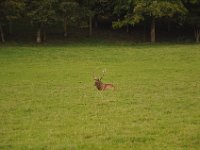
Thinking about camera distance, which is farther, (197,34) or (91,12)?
(197,34)

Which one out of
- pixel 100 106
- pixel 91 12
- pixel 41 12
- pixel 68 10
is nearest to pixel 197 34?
pixel 91 12

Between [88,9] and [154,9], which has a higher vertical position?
[88,9]

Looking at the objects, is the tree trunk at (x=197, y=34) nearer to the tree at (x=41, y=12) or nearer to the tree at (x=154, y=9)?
the tree at (x=154, y=9)

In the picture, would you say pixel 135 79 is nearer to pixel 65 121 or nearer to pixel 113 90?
pixel 113 90

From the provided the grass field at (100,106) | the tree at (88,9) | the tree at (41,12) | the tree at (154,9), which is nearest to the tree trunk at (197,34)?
the tree at (154,9)

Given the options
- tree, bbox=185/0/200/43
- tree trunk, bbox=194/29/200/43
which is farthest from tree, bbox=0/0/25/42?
tree trunk, bbox=194/29/200/43

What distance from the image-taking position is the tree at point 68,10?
186 ft

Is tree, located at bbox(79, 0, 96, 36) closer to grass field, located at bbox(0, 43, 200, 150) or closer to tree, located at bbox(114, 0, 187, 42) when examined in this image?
tree, located at bbox(114, 0, 187, 42)

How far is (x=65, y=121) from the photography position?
1555 cm

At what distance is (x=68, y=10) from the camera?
188 ft

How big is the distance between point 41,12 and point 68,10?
13.0 ft

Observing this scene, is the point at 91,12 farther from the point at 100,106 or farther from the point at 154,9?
the point at 100,106

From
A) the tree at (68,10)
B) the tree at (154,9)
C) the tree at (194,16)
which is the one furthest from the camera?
the tree at (194,16)

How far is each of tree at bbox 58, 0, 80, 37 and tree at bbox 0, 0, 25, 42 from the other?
4.43 m
